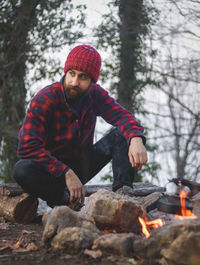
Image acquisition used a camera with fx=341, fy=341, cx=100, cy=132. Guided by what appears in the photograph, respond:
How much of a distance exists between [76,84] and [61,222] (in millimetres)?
1383

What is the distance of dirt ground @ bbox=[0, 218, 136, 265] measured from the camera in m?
2.23

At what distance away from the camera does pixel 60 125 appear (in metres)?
3.50

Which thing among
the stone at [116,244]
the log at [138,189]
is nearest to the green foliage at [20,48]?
the log at [138,189]

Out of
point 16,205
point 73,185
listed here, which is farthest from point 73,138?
point 16,205

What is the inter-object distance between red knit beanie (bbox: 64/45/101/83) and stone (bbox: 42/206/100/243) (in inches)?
57.2

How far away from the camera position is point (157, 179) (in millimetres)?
7422

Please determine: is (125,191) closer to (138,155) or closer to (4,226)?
(138,155)

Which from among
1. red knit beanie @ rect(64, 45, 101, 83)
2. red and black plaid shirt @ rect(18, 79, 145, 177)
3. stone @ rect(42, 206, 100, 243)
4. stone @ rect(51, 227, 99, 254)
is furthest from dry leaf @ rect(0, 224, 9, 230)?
red knit beanie @ rect(64, 45, 101, 83)

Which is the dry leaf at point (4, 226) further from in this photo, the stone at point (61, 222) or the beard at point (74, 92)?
the beard at point (74, 92)

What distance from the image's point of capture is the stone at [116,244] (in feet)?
7.45

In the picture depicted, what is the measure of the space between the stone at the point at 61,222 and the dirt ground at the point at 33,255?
0.12 m

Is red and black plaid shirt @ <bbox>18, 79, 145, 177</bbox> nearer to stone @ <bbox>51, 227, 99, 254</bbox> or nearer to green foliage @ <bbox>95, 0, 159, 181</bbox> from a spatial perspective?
stone @ <bbox>51, 227, 99, 254</bbox>

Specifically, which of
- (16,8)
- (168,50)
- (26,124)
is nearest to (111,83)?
(168,50)

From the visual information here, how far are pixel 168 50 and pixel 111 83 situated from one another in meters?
1.33
